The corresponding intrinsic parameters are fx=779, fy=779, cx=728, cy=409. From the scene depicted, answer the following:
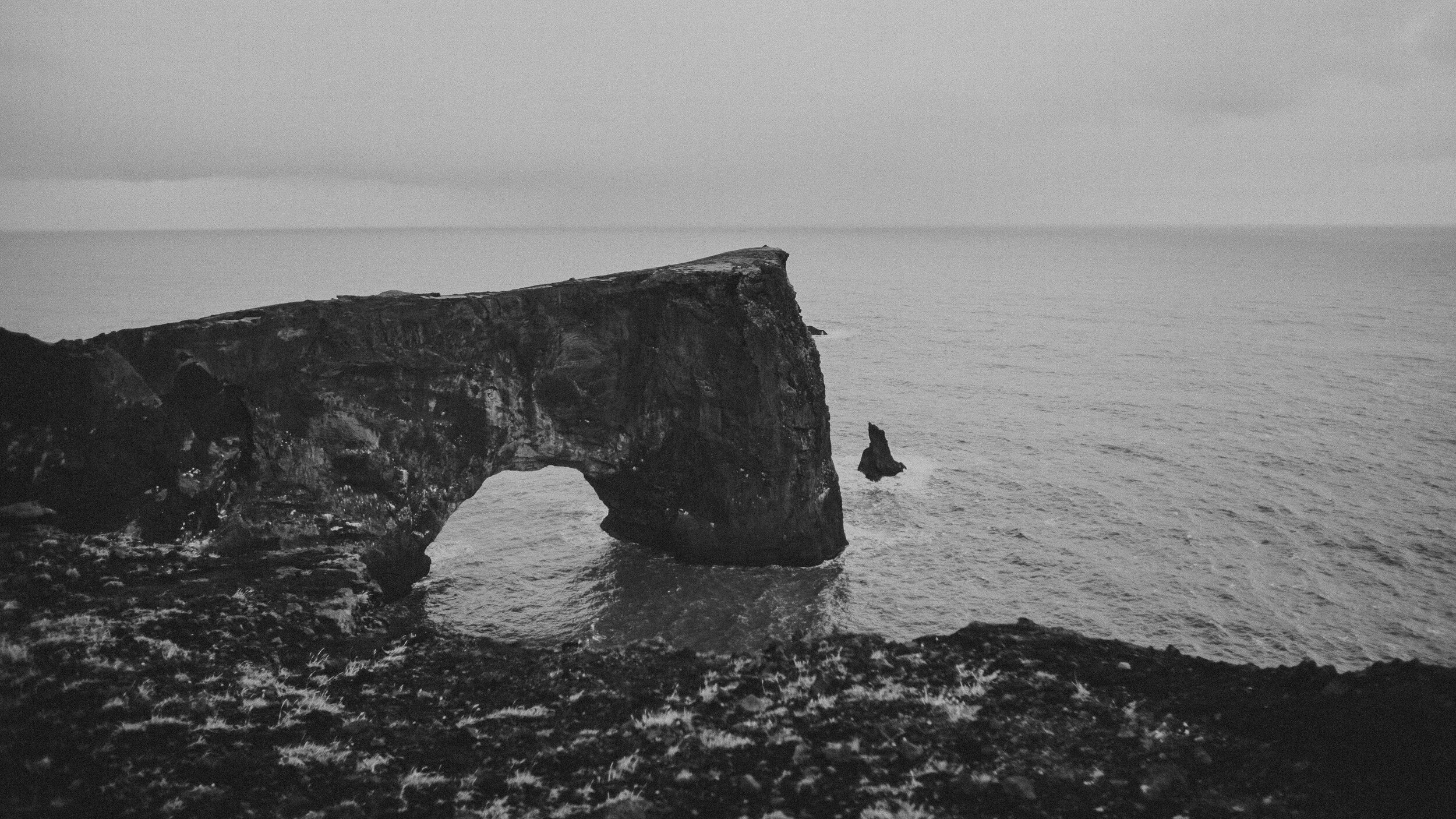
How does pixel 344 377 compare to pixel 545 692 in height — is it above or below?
above

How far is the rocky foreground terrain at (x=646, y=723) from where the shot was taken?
42.8 feet

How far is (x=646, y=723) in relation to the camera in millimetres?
16359

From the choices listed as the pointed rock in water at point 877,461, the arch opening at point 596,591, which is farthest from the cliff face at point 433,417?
the pointed rock in water at point 877,461

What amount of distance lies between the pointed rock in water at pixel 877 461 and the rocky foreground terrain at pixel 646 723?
70.5ft

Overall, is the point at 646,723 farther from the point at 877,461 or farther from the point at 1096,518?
the point at 877,461

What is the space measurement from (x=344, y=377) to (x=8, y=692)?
566 inches

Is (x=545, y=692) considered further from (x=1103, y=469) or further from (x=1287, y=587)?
(x=1103, y=469)

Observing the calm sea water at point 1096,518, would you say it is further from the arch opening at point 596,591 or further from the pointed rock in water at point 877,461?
the pointed rock in water at point 877,461

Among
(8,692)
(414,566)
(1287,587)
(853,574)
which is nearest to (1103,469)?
(1287,587)

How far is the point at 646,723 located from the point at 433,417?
16655mm

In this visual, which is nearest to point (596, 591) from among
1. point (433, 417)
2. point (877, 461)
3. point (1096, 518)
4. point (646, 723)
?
point (433, 417)

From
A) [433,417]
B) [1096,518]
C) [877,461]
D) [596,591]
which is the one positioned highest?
[433,417]

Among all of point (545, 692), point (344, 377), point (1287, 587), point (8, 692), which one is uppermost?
point (344, 377)

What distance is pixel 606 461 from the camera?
31.9m
